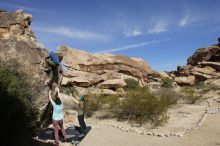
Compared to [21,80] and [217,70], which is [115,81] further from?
[21,80]

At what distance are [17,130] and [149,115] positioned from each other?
827 cm

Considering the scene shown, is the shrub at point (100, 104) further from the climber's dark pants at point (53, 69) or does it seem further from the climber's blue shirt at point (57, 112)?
the climber's blue shirt at point (57, 112)

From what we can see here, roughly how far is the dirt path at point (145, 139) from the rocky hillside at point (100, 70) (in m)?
20.7

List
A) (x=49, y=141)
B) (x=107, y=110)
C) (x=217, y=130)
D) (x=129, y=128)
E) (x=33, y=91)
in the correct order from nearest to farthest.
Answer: (x=33, y=91), (x=49, y=141), (x=217, y=130), (x=129, y=128), (x=107, y=110)

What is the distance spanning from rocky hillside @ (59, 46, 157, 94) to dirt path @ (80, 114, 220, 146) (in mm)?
20709

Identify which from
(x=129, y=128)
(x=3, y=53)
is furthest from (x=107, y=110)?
(x=3, y=53)

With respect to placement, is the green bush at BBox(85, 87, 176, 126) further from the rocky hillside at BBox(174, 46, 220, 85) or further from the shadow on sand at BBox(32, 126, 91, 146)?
the rocky hillside at BBox(174, 46, 220, 85)

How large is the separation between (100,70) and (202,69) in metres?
16.4

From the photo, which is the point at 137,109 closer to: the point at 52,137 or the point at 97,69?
the point at 52,137

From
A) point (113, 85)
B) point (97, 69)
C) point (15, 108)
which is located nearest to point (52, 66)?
point (15, 108)

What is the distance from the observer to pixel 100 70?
4131cm

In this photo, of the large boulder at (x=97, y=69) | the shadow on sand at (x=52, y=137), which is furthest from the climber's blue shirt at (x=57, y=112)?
the large boulder at (x=97, y=69)

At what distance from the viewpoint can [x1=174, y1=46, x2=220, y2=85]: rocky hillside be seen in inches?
1816

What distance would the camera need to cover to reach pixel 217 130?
12.9m
